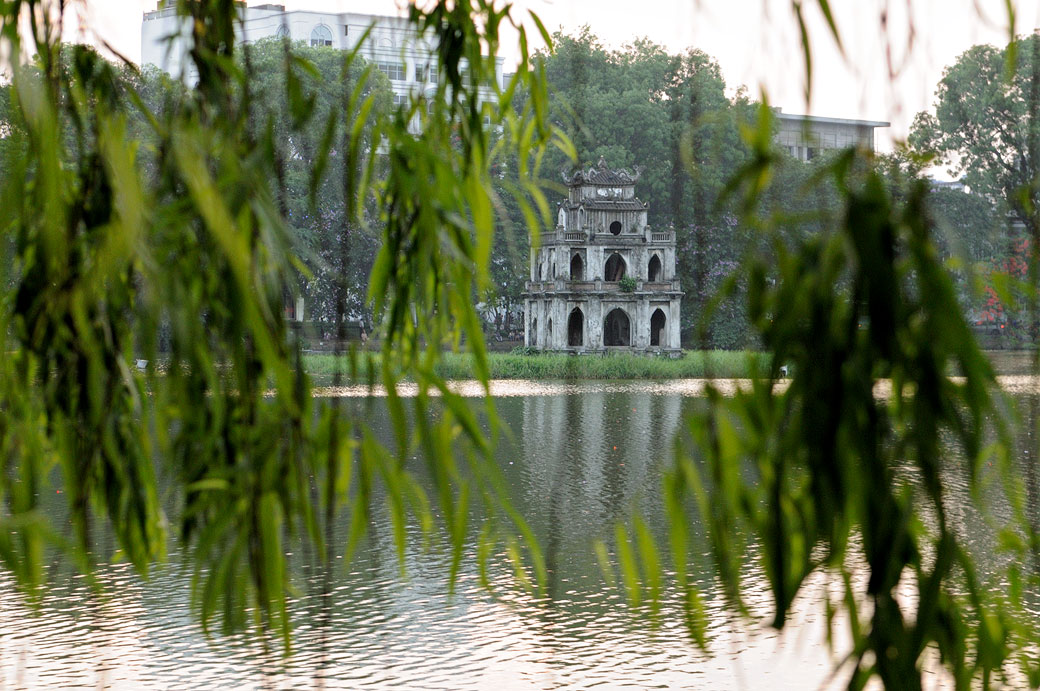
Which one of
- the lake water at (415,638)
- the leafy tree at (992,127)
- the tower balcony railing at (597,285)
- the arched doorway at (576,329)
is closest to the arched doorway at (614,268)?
the tower balcony railing at (597,285)

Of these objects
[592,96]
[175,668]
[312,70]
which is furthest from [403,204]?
[592,96]

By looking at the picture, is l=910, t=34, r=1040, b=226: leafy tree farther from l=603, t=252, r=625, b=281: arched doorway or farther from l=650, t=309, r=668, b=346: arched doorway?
l=650, t=309, r=668, b=346: arched doorway

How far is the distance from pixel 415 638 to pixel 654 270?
8240mm

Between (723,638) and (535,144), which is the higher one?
(535,144)

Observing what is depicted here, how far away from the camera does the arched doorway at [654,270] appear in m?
10.5

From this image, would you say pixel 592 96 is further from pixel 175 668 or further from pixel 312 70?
pixel 312 70

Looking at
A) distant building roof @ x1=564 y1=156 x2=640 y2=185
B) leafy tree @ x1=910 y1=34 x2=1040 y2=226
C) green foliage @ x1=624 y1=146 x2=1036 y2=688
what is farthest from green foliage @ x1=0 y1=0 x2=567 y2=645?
distant building roof @ x1=564 y1=156 x2=640 y2=185

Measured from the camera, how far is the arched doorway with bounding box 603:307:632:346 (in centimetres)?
1107

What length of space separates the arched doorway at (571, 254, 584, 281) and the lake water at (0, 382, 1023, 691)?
653 centimetres

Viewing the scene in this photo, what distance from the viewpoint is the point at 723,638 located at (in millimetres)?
2674

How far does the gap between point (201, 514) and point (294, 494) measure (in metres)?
0.12

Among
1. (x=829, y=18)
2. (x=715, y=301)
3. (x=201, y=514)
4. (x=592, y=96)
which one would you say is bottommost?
(x=201, y=514)

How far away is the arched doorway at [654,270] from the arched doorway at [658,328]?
30 cm

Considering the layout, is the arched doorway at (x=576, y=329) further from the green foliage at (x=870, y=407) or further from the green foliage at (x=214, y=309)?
the green foliage at (x=870, y=407)
